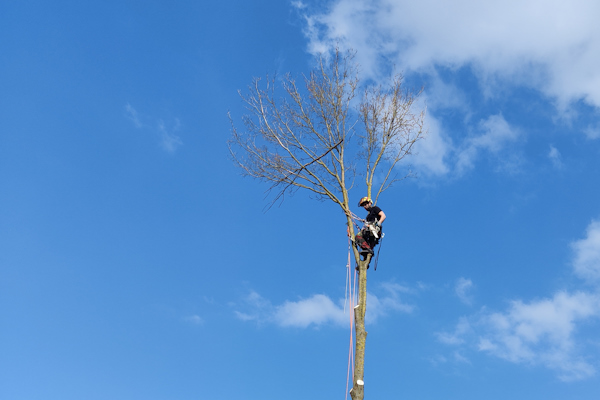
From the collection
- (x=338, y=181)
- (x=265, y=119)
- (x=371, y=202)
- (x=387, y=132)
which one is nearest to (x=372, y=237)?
(x=371, y=202)

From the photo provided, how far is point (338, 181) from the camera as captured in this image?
9617 mm

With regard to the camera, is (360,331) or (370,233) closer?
(360,331)

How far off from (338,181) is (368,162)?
2.52 feet

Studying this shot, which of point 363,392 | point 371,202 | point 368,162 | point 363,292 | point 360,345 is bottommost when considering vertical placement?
point 363,392

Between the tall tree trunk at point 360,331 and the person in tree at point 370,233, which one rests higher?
the person in tree at point 370,233

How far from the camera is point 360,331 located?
26.7 ft

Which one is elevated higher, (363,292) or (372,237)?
(372,237)

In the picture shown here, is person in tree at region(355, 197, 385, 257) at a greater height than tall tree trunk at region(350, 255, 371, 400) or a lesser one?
greater

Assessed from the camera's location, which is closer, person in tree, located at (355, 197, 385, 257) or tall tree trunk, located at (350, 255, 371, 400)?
tall tree trunk, located at (350, 255, 371, 400)

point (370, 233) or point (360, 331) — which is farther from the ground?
point (370, 233)

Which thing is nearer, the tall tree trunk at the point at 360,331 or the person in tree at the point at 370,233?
the tall tree trunk at the point at 360,331

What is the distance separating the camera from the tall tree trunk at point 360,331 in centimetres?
773

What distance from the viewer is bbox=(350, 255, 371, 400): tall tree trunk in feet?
25.4

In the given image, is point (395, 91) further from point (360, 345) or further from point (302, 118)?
point (360, 345)
